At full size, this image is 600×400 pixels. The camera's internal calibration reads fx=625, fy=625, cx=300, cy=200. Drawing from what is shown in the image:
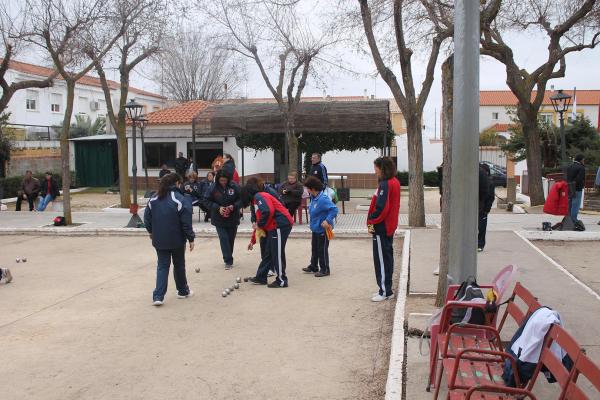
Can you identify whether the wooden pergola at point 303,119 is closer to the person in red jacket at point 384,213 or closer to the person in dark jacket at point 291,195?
the person in dark jacket at point 291,195

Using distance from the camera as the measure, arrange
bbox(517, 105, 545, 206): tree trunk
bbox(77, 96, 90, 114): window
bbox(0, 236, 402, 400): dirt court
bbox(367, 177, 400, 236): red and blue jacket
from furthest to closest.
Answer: bbox(77, 96, 90, 114): window, bbox(517, 105, 545, 206): tree trunk, bbox(367, 177, 400, 236): red and blue jacket, bbox(0, 236, 402, 400): dirt court

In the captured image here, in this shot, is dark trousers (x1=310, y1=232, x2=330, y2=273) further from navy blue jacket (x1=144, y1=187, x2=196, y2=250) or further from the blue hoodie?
navy blue jacket (x1=144, y1=187, x2=196, y2=250)

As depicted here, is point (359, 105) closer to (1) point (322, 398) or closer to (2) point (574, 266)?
(2) point (574, 266)

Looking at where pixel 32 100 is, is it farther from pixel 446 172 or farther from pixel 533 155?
pixel 446 172

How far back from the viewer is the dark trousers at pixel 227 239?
980 centimetres

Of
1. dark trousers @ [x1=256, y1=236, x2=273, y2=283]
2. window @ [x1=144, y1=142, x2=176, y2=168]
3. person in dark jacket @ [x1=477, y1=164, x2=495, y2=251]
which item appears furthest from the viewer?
window @ [x1=144, y1=142, x2=176, y2=168]

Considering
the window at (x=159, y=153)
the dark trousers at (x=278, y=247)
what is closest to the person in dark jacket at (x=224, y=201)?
the dark trousers at (x=278, y=247)

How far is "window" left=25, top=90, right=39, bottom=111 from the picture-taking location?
40312 mm

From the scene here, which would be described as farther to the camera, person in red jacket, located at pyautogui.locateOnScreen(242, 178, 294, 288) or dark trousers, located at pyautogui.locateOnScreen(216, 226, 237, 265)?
dark trousers, located at pyautogui.locateOnScreen(216, 226, 237, 265)

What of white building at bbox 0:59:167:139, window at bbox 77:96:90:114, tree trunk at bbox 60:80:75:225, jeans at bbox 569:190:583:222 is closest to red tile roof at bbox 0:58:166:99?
white building at bbox 0:59:167:139

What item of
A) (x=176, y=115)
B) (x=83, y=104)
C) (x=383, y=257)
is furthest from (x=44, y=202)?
(x=83, y=104)

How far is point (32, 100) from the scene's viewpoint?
1609 inches

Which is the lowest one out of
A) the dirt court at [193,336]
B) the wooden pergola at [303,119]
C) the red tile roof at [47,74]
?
the dirt court at [193,336]

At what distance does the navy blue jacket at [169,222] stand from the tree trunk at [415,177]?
7228 mm
